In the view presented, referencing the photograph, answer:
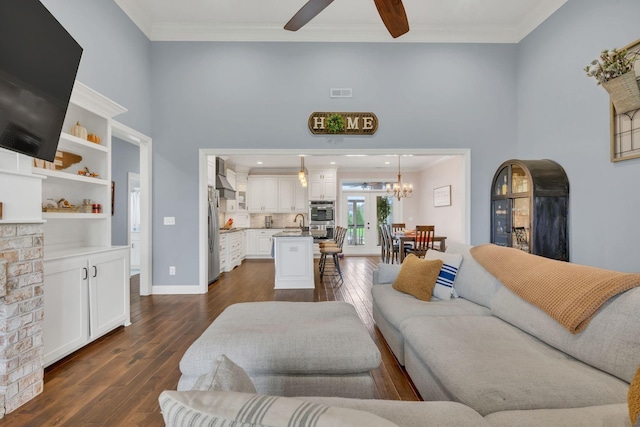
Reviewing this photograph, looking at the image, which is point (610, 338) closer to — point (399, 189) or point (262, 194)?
point (399, 189)

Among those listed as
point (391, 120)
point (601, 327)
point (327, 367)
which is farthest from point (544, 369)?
point (391, 120)

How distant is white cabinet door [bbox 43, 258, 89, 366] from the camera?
7.22 feet

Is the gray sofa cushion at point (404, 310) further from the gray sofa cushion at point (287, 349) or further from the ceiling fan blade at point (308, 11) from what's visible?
the ceiling fan blade at point (308, 11)

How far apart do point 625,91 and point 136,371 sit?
15.0 ft

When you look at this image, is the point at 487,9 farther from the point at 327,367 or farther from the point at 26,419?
the point at 26,419

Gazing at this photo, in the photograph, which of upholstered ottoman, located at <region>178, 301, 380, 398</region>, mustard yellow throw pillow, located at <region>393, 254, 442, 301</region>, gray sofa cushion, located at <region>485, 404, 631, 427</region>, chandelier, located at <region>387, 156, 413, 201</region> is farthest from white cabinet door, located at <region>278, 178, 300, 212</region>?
gray sofa cushion, located at <region>485, 404, 631, 427</region>

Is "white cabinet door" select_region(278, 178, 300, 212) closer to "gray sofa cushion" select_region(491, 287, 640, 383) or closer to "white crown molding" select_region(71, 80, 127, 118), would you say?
"white crown molding" select_region(71, 80, 127, 118)

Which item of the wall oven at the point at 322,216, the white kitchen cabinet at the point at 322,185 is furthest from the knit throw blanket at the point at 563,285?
the white kitchen cabinet at the point at 322,185

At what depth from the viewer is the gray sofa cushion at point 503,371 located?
1163mm

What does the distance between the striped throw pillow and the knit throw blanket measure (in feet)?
4.97

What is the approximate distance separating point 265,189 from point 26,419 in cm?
692

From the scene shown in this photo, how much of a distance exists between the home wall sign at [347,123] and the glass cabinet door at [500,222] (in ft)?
6.64

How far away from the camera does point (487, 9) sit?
Result: 13.0 ft

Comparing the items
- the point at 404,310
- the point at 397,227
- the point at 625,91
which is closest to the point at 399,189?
the point at 397,227
